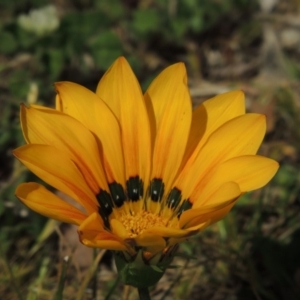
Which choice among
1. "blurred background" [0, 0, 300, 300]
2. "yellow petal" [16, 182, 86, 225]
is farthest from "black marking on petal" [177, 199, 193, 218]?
"blurred background" [0, 0, 300, 300]

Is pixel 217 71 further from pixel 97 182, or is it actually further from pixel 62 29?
pixel 97 182

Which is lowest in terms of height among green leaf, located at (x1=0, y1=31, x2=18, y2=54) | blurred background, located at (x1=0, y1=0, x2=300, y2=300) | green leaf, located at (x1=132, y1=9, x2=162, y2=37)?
blurred background, located at (x1=0, y1=0, x2=300, y2=300)

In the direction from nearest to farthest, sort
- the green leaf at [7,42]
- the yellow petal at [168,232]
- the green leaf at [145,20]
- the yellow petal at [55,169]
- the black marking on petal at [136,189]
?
the yellow petal at [168,232]
the yellow petal at [55,169]
the black marking on petal at [136,189]
the green leaf at [7,42]
the green leaf at [145,20]

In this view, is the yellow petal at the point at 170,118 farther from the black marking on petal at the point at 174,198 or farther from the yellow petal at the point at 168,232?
the yellow petal at the point at 168,232

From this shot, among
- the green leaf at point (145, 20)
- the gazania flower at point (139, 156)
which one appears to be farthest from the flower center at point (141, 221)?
the green leaf at point (145, 20)

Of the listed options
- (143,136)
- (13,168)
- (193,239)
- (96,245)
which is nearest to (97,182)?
(143,136)

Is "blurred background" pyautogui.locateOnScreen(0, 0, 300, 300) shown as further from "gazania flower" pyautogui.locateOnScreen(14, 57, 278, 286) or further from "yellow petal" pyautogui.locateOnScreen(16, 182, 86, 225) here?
"yellow petal" pyautogui.locateOnScreen(16, 182, 86, 225)
